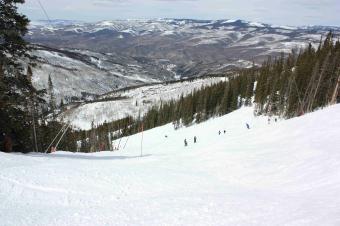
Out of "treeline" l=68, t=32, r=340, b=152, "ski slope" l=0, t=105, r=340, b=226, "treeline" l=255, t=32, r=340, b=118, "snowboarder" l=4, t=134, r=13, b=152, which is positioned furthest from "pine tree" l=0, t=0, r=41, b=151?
"treeline" l=255, t=32, r=340, b=118

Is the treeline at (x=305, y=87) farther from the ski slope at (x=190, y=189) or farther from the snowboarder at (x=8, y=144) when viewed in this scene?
the snowboarder at (x=8, y=144)

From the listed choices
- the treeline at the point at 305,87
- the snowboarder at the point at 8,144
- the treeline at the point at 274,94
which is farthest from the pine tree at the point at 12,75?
the treeline at the point at 305,87

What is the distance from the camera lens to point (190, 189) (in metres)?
15.1

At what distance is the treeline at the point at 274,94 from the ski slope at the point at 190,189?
101 feet

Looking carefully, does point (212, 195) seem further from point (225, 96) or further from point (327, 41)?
point (225, 96)

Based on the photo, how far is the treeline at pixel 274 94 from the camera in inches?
2667

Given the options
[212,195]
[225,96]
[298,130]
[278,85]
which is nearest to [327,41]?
[278,85]

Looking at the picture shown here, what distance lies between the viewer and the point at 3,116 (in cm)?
2195

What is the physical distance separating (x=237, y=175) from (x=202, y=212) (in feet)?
25.6

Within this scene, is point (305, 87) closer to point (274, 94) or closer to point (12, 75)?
point (274, 94)

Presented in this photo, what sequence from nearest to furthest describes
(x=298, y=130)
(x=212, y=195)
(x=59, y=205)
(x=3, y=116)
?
(x=59, y=205) → (x=212, y=195) → (x=3, y=116) → (x=298, y=130)

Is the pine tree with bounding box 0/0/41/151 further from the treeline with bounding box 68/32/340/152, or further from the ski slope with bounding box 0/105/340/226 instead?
the treeline with bounding box 68/32/340/152

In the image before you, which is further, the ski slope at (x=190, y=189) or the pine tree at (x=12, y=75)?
the pine tree at (x=12, y=75)

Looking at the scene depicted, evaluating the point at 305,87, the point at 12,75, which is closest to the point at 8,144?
the point at 12,75
